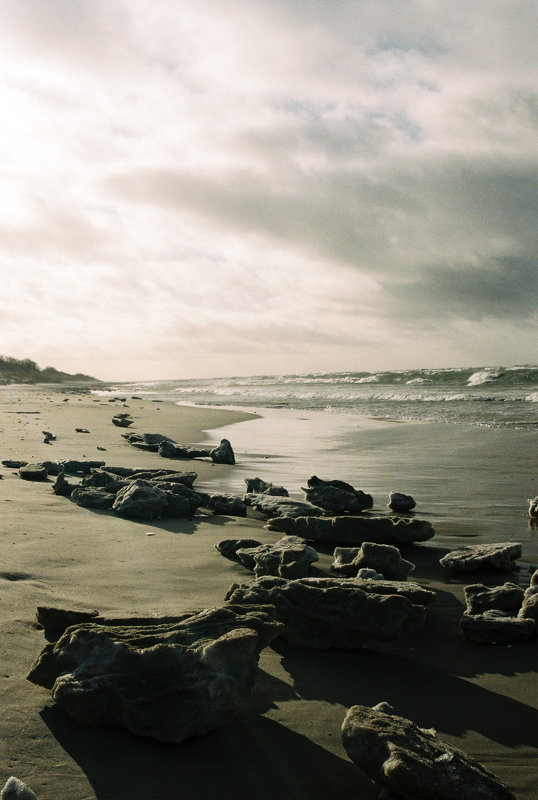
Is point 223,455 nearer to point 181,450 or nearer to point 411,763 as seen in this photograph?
point 181,450

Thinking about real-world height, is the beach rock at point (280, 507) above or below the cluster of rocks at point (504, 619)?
above

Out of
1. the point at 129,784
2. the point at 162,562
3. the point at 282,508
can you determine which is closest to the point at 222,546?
the point at 162,562

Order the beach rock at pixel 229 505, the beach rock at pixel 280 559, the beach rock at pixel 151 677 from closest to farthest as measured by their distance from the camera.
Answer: the beach rock at pixel 151 677 → the beach rock at pixel 280 559 → the beach rock at pixel 229 505

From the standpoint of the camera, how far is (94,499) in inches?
230

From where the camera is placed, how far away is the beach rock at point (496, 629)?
3.14 meters

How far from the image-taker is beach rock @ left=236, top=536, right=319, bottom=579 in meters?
3.85

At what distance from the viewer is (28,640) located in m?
2.71

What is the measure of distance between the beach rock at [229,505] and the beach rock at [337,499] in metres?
0.78

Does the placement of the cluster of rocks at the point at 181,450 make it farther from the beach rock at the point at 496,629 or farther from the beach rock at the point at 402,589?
the beach rock at the point at 496,629

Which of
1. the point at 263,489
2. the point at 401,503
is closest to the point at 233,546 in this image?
the point at 263,489

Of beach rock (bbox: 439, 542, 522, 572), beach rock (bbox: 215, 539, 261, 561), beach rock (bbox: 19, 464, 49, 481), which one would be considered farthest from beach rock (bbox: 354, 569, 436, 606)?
A: beach rock (bbox: 19, 464, 49, 481)

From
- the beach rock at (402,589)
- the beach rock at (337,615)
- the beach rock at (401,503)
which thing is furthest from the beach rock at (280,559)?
the beach rock at (401,503)

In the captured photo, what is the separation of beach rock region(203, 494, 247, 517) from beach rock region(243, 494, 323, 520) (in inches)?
7.1

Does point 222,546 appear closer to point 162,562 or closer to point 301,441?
point 162,562
